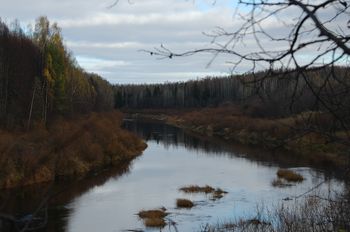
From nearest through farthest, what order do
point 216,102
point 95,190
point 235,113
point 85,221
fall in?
point 85,221 → point 95,190 → point 235,113 → point 216,102

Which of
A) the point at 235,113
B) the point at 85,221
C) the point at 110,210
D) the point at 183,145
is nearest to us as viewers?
the point at 85,221

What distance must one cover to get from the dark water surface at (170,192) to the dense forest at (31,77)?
1021cm

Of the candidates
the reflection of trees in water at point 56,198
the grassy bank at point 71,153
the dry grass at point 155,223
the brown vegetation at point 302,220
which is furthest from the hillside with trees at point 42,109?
the brown vegetation at point 302,220

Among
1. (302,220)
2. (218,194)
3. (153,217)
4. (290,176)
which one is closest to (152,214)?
(153,217)

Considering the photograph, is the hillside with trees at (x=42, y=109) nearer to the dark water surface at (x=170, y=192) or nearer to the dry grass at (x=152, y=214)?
the dark water surface at (x=170, y=192)

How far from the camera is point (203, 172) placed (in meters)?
24.6

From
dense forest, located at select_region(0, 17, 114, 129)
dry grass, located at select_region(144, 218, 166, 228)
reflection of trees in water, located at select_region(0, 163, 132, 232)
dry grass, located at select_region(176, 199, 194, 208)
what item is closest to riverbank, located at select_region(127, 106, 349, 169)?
dry grass, located at select_region(176, 199, 194, 208)

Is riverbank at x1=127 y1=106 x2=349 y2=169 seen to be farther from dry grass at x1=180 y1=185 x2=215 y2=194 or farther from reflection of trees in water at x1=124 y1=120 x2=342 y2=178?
dry grass at x1=180 y1=185 x2=215 y2=194

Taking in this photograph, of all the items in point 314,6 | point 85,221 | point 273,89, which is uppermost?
point 314,6

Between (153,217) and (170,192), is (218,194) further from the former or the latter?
(153,217)

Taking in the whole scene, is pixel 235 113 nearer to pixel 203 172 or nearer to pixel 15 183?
pixel 203 172

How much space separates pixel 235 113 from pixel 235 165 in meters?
35.3

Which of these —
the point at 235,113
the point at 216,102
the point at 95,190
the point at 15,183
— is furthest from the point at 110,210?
the point at 216,102

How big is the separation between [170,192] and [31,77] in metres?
22.7
